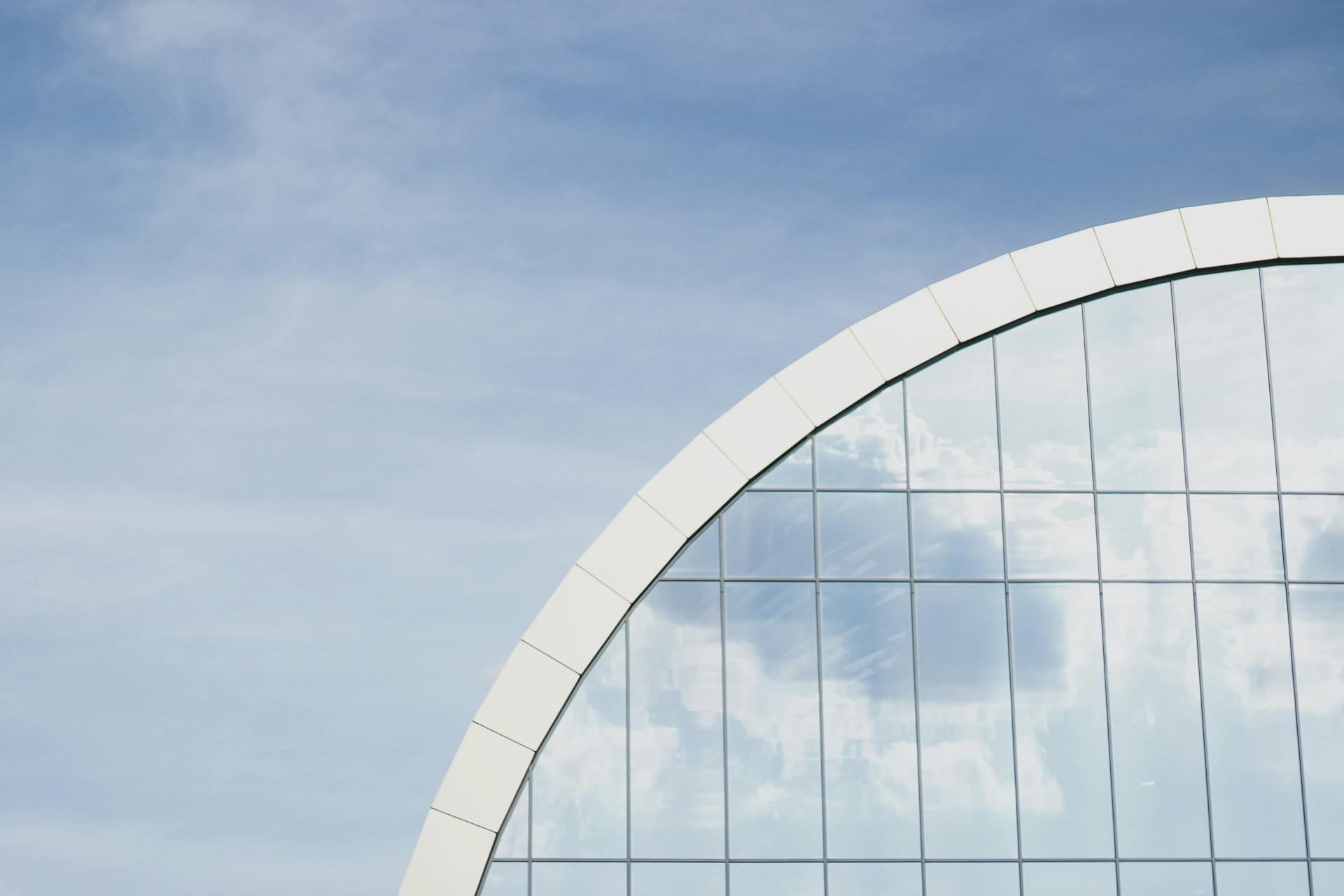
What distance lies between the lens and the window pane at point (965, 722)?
2122cm

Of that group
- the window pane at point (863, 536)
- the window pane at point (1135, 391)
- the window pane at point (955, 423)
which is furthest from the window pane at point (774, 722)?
the window pane at point (1135, 391)

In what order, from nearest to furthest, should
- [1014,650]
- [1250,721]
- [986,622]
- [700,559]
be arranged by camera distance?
[1250,721]
[1014,650]
[986,622]
[700,559]

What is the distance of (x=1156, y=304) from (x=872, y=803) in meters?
9.34

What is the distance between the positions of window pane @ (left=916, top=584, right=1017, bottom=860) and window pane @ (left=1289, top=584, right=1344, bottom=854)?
14.5ft

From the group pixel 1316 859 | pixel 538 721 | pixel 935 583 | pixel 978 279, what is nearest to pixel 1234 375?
pixel 978 279

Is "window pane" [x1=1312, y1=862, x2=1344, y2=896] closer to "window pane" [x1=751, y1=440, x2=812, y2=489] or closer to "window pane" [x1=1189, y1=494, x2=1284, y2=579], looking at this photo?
"window pane" [x1=1189, y1=494, x2=1284, y2=579]

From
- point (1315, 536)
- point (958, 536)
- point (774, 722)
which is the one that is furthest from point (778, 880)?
point (1315, 536)

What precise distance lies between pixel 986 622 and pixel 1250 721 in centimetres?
413

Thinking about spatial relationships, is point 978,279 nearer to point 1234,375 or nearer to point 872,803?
point 1234,375

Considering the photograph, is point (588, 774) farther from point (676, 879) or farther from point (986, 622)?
point (986, 622)

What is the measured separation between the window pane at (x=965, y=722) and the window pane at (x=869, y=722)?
26cm

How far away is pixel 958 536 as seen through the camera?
73.6ft

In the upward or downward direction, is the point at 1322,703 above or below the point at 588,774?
above

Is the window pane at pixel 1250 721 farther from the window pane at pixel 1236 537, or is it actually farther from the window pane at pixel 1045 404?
the window pane at pixel 1045 404
